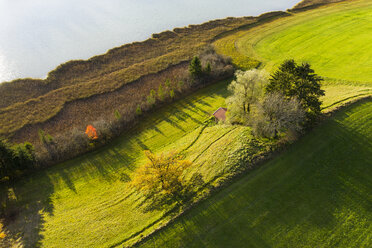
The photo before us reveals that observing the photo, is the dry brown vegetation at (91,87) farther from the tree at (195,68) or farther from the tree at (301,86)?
the tree at (301,86)

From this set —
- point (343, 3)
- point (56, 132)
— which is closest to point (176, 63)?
point (56, 132)

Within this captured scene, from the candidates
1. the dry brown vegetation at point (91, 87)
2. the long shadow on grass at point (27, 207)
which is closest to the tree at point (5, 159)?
the long shadow on grass at point (27, 207)

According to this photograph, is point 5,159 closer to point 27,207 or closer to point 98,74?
point 27,207

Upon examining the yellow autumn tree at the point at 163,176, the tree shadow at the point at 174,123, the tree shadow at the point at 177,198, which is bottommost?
the tree shadow at the point at 177,198

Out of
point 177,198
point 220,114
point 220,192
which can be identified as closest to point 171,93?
point 220,114

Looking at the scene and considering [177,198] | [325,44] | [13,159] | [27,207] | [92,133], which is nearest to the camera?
[177,198]
